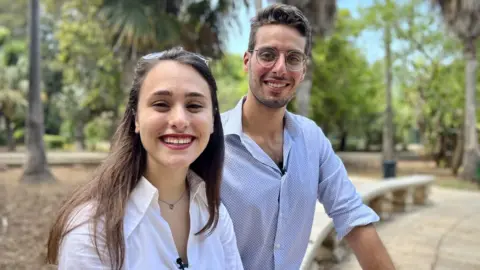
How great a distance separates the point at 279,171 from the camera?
1.73 metres

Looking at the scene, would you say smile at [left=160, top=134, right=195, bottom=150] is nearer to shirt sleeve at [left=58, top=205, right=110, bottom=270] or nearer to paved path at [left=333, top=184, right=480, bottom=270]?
shirt sleeve at [left=58, top=205, right=110, bottom=270]

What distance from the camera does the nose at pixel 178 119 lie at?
1.22 metres

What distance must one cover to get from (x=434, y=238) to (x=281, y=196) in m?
4.87

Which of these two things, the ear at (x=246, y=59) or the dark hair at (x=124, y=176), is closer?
the dark hair at (x=124, y=176)

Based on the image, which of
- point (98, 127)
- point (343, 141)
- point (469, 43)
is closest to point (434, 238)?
point (469, 43)

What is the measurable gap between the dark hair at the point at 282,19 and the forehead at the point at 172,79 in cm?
55

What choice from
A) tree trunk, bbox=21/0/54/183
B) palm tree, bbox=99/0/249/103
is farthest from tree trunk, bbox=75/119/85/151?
palm tree, bbox=99/0/249/103

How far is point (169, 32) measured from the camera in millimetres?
9945

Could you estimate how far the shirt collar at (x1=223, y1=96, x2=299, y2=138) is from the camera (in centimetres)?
177

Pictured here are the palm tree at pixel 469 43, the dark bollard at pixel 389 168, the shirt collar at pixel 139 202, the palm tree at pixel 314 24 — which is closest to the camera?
the shirt collar at pixel 139 202

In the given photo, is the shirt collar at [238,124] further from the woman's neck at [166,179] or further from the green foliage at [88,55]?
the green foliage at [88,55]

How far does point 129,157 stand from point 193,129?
20cm

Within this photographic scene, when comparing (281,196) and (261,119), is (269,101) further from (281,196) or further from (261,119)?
(281,196)

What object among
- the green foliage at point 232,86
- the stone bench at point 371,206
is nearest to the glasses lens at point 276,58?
the stone bench at point 371,206
